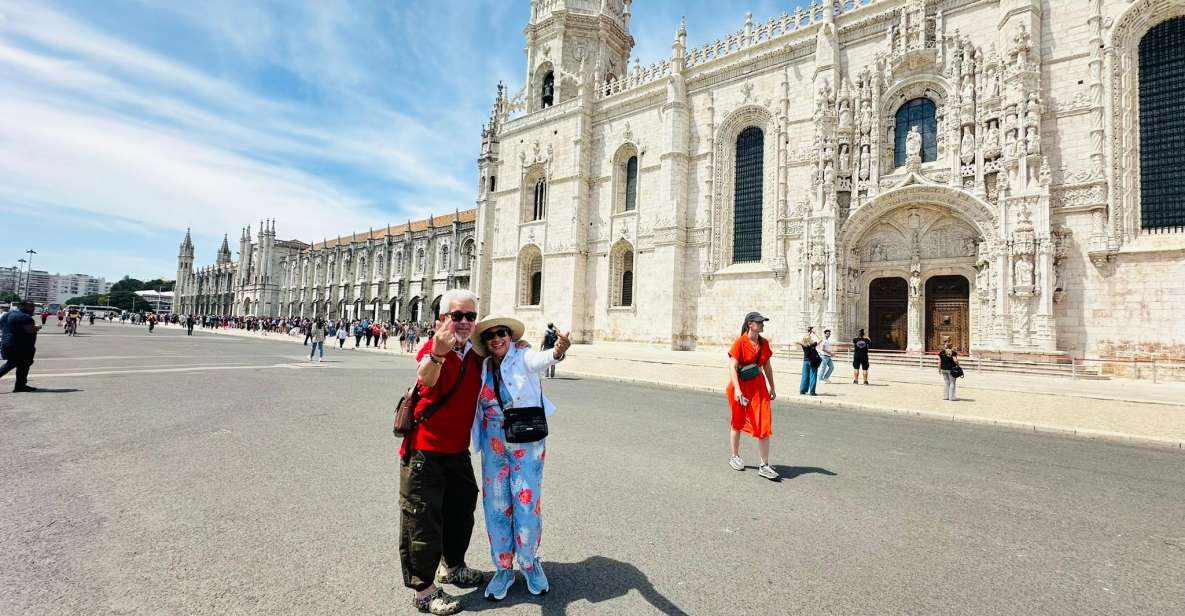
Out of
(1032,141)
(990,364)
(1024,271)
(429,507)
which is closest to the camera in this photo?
(429,507)

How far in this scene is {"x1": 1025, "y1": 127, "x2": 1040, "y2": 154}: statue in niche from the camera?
15445 mm

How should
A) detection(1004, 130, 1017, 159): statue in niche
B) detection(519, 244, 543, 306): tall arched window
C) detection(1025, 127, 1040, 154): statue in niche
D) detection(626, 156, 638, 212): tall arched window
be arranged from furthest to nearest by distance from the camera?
1. detection(519, 244, 543, 306): tall arched window
2. detection(626, 156, 638, 212): tall arched window
3. detection(1004, 130, 1017, 159): statue in niche
4. detection(1025, 127, 1040, 154): statue in niche

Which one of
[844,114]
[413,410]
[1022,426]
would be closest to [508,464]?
[413,410]

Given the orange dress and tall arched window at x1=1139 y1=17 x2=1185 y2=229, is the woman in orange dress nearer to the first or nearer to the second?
the orange dress

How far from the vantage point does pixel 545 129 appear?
2916 centimetres

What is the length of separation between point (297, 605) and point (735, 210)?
2271 cm

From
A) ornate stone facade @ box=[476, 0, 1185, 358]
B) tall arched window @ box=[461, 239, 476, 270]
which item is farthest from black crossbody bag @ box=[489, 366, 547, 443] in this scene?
tall arched window @ box=[461, 239, 476, 270]

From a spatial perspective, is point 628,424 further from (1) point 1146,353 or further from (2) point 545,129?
(2) point 545,129

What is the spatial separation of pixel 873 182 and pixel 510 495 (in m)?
20.2

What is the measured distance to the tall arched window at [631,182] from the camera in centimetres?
2631

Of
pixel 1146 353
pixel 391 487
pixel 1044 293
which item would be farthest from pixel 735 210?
pixel 391 487

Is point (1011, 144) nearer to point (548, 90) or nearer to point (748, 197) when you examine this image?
point (748, 197)

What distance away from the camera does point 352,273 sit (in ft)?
179

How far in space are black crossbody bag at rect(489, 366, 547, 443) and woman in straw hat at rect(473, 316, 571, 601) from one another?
2 cm
